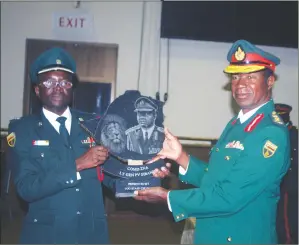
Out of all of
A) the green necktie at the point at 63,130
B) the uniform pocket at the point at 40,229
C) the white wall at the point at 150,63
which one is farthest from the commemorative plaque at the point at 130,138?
the white wall at the point at 150,63

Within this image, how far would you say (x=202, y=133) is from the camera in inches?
162

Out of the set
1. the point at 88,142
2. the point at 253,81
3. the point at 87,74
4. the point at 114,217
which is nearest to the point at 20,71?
the point at 87,74

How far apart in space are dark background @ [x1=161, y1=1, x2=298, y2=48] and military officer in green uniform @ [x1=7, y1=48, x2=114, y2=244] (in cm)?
241

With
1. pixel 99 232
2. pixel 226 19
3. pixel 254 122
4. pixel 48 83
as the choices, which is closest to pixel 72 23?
pixel 226 19

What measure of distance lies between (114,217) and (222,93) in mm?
1993

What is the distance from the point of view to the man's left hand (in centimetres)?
164

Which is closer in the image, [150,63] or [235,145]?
[235,145]

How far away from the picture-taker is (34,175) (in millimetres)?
1630

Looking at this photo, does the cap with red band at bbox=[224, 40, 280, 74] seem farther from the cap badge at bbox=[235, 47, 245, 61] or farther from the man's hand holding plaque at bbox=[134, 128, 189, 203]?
the man's hand holding plaque at bbox=[134, 128, 189, 203]

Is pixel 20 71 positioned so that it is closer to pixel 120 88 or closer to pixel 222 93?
pixel 120 88

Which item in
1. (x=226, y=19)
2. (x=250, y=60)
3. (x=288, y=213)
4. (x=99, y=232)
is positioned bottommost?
(x=288, y=213)

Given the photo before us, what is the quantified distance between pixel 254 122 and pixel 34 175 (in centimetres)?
109

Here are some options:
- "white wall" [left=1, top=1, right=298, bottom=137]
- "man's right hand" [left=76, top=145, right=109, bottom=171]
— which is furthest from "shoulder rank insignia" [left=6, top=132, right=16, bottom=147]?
"white wall" [left=1, top=1, right=298, bottom=137]

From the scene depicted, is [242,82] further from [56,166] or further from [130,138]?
[56,166]
